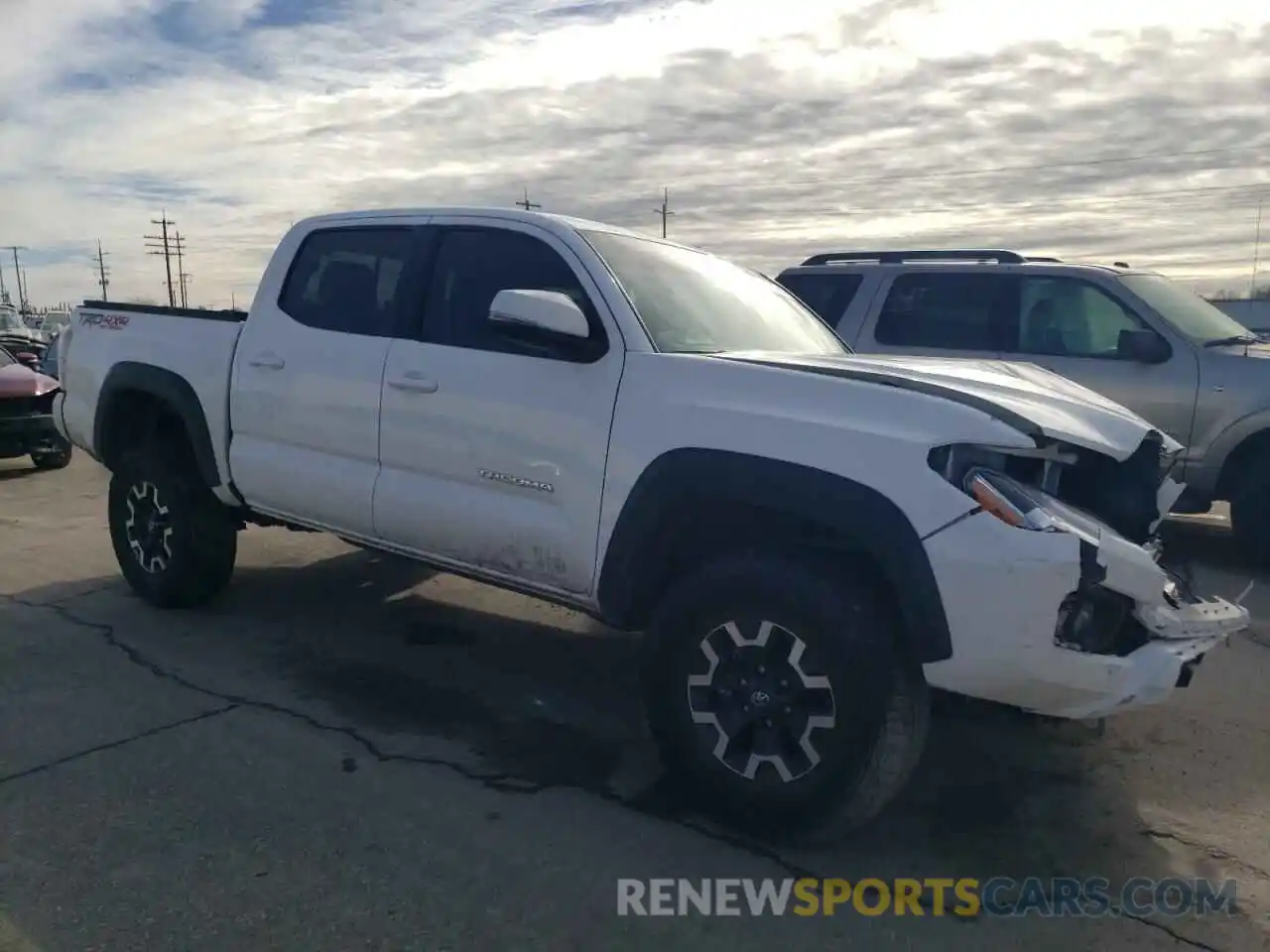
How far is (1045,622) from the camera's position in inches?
118

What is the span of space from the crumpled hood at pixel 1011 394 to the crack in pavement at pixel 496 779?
1.42m

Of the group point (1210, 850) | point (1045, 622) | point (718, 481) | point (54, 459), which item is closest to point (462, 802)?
point (718, 481)

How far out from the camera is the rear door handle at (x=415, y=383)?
4402 mm

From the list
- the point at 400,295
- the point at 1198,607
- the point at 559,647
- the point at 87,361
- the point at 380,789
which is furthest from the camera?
the point at 87,361

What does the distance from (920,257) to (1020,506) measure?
585 cm

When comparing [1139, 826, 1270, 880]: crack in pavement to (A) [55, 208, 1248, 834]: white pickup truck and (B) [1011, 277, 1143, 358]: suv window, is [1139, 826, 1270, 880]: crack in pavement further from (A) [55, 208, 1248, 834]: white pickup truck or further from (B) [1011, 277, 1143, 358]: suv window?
(B) [1011, 277, 1143, 358]: suv window

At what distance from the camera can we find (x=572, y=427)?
3936 millimetres

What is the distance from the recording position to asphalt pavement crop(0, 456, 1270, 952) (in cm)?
299

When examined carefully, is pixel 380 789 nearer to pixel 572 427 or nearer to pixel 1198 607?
pixel 572 427

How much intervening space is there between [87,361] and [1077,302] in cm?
654

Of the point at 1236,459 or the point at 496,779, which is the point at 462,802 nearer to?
the point at 496,779

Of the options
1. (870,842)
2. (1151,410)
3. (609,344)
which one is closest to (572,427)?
(609,344)
